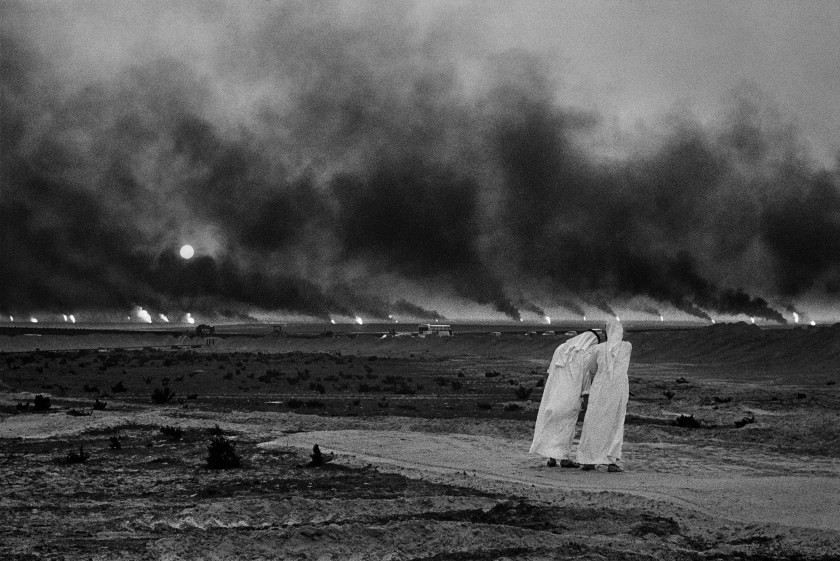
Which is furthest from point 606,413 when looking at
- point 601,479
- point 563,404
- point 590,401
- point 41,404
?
point 41,404

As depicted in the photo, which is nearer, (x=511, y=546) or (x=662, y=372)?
(x=511, y=546)

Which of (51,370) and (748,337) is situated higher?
(748,337)

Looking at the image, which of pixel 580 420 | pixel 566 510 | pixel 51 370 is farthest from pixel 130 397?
pixel 566 510

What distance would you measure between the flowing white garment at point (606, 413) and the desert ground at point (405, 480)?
453 millimetres

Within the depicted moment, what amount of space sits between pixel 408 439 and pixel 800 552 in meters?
12.4

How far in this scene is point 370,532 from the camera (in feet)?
38.9

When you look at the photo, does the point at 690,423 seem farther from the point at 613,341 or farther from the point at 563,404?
the point at 563,404

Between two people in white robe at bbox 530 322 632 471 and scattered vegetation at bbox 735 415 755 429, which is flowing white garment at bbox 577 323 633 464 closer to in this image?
two people in white robe at bbox 530 322 632 471

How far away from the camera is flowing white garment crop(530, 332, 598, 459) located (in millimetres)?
18391

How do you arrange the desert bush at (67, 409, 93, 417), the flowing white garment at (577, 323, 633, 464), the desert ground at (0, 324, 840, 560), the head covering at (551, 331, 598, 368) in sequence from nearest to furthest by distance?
the desert ground at (0, 324, 840, 560)
the flowing white garment at (577, 323, 633, 464)
the head covering at (551, 331, 598, 368)
the desert bush at (67, 409, 93, 417)

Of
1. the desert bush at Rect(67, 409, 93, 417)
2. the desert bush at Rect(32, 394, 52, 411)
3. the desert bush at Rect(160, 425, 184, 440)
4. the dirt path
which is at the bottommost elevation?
the desert bush at Rect(32, 394, 52, 411)

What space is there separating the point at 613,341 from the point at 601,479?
270cm

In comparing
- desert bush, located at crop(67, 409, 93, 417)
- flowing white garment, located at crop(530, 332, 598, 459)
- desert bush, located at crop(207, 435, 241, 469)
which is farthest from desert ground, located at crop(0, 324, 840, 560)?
flowing white garment, located at crop(530, 332, 598, 459)

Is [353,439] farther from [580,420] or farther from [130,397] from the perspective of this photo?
[130,397]
